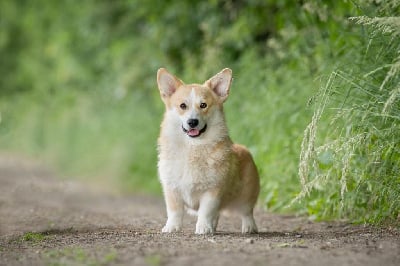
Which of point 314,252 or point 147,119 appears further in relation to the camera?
point 147,119

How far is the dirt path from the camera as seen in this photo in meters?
4.08

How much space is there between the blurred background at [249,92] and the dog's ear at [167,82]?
1.14 m

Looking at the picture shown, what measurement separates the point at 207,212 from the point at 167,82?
1.16m

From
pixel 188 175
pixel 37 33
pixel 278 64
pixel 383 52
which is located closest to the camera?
pixel 188 175

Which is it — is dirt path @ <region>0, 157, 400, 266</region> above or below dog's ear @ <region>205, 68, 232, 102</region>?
below

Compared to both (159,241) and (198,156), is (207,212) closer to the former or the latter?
(198,156)

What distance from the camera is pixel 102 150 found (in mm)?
14828

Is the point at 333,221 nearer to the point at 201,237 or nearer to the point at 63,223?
the point at 201,237

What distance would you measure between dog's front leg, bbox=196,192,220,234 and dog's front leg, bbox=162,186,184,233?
220 mm

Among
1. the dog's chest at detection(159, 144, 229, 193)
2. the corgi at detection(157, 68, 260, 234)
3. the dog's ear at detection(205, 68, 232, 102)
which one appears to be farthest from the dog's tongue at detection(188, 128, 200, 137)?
the dog's ear at detection(205, 68, 232, 102)

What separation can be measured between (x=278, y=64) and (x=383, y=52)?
14.8ft

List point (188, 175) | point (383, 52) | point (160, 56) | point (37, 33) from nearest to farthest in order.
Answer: point (188, 175) < point (383, 52) < point (160, 56) < point (37, 33)

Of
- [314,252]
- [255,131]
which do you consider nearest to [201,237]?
[314,252]

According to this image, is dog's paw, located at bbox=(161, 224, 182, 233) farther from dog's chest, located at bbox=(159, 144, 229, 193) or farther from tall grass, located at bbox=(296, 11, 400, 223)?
tall grass, located at bbox=(296, 11, 400, 223)
